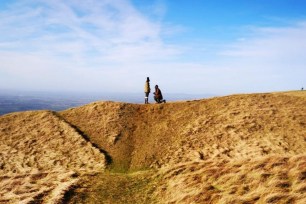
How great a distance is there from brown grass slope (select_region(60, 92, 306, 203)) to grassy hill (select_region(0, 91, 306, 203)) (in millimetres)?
62

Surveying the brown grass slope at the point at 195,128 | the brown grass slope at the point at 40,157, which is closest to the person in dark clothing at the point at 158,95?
the brown grass slope at the point at 195,128

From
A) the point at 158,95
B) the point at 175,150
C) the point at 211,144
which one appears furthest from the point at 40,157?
the point at 158,95

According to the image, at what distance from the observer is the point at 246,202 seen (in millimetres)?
16047

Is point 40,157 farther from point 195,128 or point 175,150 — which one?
point 195,128

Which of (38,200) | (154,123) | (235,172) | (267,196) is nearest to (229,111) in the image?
(154,123)

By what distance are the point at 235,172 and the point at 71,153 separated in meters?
15.9

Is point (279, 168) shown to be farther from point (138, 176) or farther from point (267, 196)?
point (138, 176)

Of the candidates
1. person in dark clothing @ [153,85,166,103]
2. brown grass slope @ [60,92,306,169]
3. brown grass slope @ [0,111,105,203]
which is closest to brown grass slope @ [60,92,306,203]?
brown grass slope @ [60,92,306,169]

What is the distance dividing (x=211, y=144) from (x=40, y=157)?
15.1 metres

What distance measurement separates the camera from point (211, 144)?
27.7 m

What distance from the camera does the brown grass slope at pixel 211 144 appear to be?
17.7m

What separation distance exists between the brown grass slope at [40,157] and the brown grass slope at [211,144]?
1816 millimetres

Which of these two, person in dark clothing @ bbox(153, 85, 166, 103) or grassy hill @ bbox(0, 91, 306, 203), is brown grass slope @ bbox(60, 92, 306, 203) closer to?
grassy hill @ bbox(0, 91, 306, 203)

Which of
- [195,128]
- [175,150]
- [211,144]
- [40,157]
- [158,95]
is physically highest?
[158,95]
